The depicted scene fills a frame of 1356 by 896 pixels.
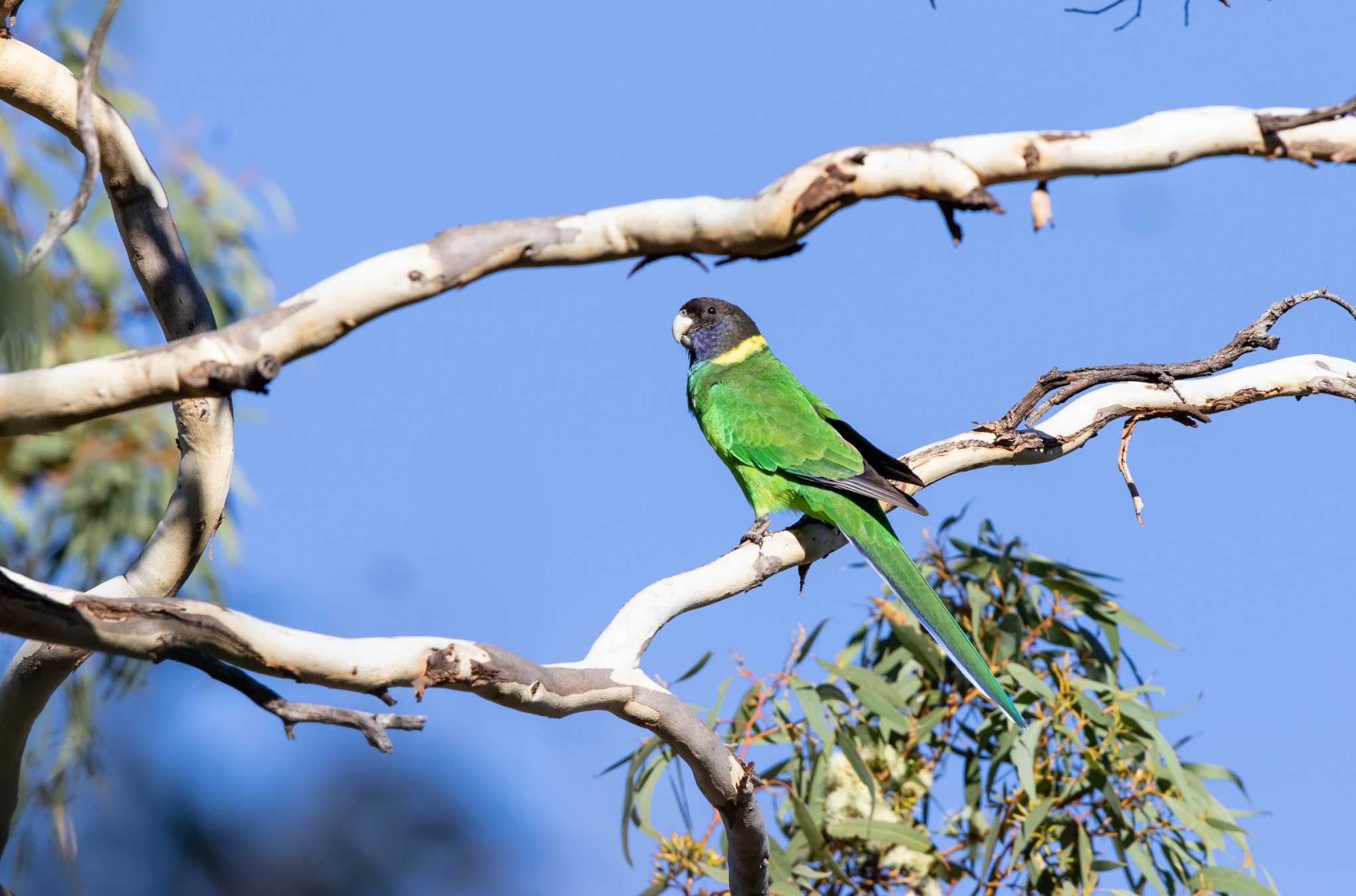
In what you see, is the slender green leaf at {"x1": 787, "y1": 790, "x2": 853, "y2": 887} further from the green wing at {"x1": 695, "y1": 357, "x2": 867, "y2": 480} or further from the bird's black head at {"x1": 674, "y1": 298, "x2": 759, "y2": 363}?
the bird's black head at {"x1": 674, "y1": 298, "x2": 759, "y2": 363}

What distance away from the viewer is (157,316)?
8.18 ft

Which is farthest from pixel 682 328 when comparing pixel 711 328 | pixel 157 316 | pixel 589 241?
pixel 589 241

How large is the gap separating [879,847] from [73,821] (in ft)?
7.49

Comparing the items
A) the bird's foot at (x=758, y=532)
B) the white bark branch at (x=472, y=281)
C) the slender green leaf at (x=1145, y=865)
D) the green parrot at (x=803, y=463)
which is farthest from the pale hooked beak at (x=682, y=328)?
the white bark branch at (x=472, y=281)

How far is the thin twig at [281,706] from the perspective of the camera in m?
1.66

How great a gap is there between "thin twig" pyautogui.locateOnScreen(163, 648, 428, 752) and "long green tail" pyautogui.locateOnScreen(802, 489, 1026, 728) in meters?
1.61

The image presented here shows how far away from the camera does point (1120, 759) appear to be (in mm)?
3166

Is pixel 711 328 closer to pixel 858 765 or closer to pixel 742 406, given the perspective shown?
pixel 742 406

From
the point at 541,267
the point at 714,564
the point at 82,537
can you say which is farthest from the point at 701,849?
the point at 82,537

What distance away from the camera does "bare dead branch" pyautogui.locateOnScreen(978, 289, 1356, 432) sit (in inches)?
113

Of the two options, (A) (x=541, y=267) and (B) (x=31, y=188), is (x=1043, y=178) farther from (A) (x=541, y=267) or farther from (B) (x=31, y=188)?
(B) (x=31, y=188)

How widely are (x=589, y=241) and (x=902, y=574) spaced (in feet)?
5.57

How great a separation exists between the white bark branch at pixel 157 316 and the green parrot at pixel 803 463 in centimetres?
119

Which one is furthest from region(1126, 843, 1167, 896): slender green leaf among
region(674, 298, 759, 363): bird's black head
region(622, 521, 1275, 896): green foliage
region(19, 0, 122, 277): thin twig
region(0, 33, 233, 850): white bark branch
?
region(19, 0, 122, 277): thin twig
